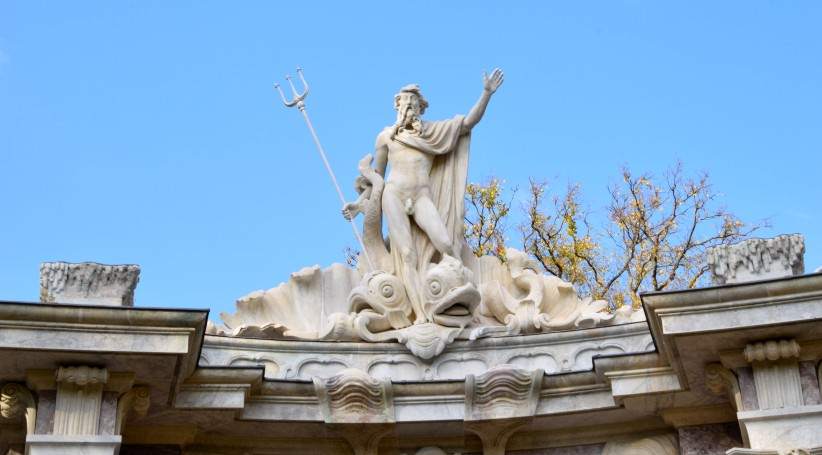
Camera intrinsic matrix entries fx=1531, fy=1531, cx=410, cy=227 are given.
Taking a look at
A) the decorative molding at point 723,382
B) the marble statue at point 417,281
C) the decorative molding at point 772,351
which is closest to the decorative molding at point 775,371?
the decorative molding at point 772,351

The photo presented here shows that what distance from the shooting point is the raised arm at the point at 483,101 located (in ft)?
55.9

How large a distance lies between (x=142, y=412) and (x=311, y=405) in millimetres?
1669

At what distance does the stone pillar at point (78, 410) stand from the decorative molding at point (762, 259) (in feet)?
18.7

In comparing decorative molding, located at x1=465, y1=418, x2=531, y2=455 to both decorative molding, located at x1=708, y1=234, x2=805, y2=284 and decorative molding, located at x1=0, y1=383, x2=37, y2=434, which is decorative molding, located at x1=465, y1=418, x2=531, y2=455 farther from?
decorative molding, located at x1=0, y1=383, x2=37, y2=434

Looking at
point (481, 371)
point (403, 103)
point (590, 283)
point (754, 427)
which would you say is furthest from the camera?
point (590, 283)

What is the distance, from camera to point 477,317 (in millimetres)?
16219

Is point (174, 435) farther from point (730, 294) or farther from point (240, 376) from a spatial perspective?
point (730, 294)

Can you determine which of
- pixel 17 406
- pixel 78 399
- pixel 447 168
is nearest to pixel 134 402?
pixel 78 399

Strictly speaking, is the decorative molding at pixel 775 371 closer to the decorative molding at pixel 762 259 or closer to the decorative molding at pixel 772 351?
the decorative molding at pixel 772 351

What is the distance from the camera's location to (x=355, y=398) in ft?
49.3

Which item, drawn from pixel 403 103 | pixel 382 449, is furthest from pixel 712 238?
pixel 382 449

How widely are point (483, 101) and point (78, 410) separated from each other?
19.2 ft

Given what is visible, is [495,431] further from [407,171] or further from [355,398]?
[407,171]

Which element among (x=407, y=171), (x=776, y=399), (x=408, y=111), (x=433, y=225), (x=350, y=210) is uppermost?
(x=408, y=111)
